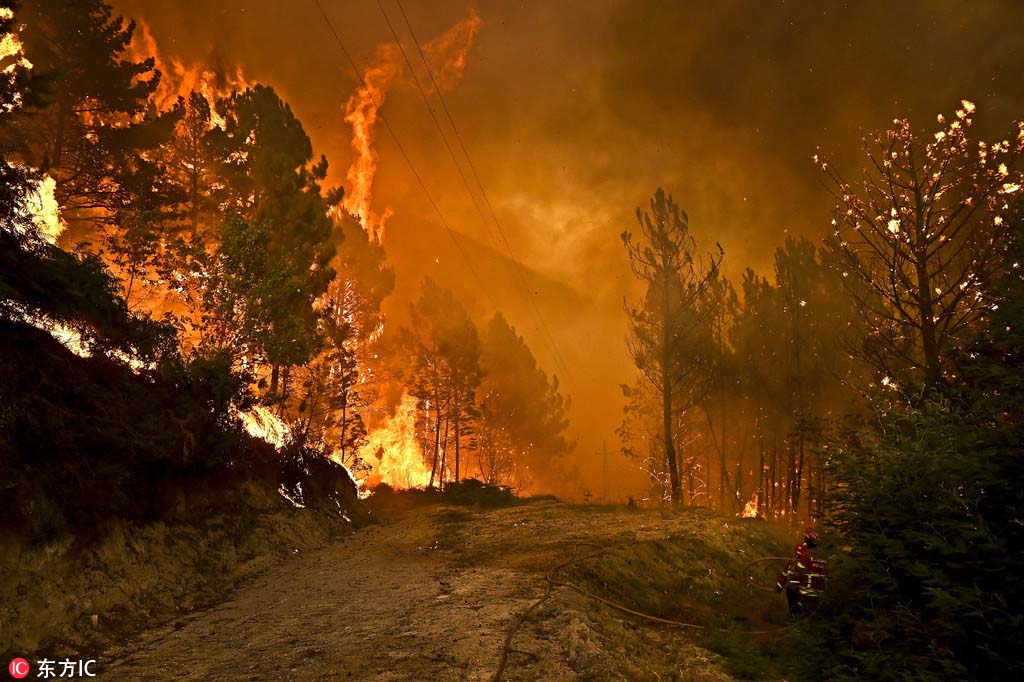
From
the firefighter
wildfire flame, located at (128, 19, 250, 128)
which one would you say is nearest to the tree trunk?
the firefighter

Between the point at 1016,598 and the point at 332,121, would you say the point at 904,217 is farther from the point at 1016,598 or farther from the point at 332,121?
the point at 332,121

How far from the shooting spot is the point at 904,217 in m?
11.8

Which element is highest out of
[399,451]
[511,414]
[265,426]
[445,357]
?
[445,357]

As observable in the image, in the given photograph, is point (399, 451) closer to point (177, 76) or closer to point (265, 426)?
point (265, 426)

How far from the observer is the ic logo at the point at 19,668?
216 inches

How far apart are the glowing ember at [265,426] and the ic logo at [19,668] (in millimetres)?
9278

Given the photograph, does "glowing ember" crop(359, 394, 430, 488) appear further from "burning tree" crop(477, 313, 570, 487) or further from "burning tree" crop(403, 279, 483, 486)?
"burning tree" crop(403, 279, 483, 486)

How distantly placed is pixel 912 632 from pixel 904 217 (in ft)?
33.8

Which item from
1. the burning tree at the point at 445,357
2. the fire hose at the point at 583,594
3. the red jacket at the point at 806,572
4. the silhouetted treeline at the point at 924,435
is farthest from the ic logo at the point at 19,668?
the burning tree at the point at 445,357

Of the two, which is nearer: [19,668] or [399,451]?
[19,668]

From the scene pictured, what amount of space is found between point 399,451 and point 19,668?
5012cm

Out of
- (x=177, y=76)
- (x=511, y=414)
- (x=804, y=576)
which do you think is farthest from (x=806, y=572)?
(x=177, y=76)

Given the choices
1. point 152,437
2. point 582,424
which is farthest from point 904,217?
point 582,424

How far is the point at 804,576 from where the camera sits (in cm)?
827
